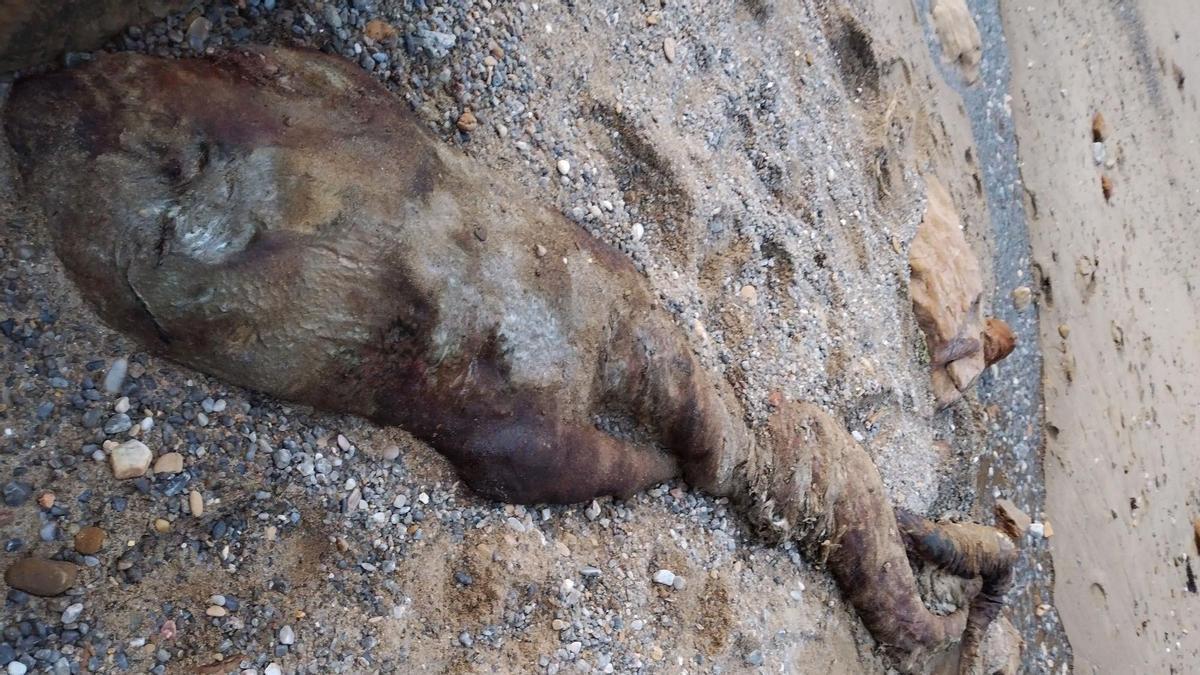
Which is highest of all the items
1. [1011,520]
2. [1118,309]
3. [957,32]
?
[957,32]

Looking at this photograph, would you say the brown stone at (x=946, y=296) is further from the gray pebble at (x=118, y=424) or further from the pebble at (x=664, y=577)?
the gray pebble at (x=118, y=424)

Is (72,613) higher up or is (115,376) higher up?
(115,376)

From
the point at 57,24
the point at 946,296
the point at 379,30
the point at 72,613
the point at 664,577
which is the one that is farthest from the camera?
the point at 946,296

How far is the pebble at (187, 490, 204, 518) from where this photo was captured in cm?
266

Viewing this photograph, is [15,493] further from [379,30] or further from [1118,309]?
[1118,309]

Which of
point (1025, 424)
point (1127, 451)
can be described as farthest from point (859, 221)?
point (1127, 451)

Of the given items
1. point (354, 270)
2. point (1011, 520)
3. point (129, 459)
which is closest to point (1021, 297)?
point (1011, 520)

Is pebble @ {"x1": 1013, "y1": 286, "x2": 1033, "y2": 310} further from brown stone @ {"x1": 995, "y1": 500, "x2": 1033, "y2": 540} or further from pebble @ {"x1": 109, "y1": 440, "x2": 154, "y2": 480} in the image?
pebble @ {"x1": 109, "y1": 440, "x2": 154, "y2": 480}

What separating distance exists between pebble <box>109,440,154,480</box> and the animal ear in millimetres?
5513

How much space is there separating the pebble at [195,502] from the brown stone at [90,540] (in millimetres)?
239

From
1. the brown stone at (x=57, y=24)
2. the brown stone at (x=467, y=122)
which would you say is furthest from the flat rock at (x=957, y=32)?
the brown stone at (x=57, y=24)

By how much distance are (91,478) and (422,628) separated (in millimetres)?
1194

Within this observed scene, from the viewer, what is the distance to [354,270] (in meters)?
2.66

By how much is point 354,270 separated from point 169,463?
31.6 inches
